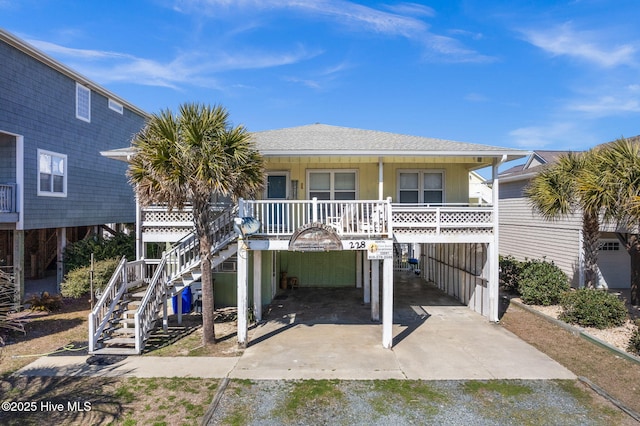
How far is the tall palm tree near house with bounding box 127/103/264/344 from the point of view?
7543 mm

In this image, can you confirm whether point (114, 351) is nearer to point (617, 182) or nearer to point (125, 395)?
point (125, 395)

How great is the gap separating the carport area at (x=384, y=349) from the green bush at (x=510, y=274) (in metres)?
2.64

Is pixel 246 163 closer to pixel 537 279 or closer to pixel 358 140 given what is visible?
pixel 358 140

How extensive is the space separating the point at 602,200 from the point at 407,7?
1206cm

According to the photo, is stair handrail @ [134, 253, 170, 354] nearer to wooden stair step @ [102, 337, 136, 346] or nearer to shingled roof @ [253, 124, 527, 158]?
wooden stair step @ [102, 337, 136, 346]

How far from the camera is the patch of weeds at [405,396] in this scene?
19.1 feet

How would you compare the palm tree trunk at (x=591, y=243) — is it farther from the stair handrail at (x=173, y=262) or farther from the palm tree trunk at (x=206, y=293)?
the palm tree trunk at (x=206, y=293)

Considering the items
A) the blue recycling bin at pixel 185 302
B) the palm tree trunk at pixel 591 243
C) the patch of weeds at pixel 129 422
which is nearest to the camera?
the patch of weeds at pixel 129 422

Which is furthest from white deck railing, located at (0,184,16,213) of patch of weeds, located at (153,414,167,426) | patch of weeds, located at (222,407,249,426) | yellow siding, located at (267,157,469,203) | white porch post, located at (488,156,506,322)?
white porch post, located at (488,156,506,322)

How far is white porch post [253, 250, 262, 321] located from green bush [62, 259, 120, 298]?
5.96 m

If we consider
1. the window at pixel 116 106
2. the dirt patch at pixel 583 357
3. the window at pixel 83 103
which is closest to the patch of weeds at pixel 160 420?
the dirt patch at pixel 583 357

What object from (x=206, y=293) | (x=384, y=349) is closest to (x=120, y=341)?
(x=206, y=293)

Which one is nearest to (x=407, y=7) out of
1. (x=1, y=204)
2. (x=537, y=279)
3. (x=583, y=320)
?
(x=537, y=279)

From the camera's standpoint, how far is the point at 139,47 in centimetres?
1638
